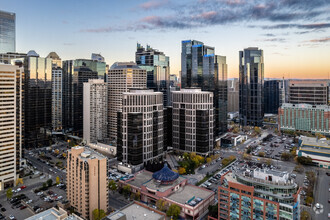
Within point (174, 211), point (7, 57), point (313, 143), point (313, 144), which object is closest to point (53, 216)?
point (174, 211)

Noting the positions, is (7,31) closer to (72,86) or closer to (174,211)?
(72,86)

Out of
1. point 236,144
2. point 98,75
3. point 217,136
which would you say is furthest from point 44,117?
point 236,144

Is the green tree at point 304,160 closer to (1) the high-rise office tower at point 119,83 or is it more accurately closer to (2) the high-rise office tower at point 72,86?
(1) the high-rise office tower at point 119,83

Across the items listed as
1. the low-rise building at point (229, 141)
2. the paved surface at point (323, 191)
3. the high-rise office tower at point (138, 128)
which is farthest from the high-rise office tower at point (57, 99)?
the paved surface at point (323, 191)

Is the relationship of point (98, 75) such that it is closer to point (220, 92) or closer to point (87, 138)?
point (87, 138)

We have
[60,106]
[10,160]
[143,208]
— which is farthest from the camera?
[60,106]

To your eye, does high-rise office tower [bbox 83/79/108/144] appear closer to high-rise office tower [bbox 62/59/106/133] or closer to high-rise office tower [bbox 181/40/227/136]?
high-rise office tower [bbox 62/59/106/133]

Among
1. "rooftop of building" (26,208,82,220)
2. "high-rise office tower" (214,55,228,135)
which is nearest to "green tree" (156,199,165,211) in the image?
"rooftop of building" (26,208,82,220)
